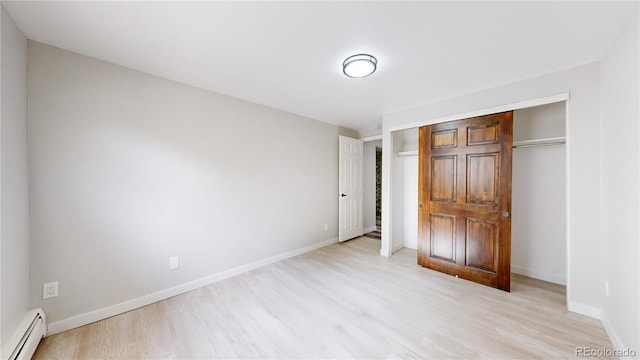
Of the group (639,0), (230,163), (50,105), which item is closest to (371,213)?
(230,163)

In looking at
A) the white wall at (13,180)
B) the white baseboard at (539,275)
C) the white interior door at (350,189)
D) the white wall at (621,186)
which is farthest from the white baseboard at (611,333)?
the white wall at (13,180)

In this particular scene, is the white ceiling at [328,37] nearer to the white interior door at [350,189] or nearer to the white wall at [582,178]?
the white wall at [582,178]

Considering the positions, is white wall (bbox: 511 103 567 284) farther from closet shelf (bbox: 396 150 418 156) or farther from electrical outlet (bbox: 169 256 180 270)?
electrical outlet (bbox: 169 256 180 270)

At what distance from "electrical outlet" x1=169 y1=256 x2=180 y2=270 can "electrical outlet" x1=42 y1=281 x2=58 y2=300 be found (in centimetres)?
82

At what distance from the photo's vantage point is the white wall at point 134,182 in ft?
6.15

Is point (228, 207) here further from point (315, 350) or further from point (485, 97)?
point (485, 97)

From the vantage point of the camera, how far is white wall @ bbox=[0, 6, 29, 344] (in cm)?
146

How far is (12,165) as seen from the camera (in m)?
1.56

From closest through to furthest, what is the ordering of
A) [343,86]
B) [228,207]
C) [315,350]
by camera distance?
[315,350], [343,86], [228,207]

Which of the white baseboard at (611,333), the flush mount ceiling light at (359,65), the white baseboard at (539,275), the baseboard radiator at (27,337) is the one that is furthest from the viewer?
the white baseboard at (539,275)

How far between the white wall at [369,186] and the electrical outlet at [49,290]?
455cm

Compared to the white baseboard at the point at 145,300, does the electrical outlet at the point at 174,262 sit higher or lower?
higher

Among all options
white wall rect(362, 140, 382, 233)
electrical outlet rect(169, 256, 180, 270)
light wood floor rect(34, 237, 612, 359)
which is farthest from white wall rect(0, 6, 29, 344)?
white wall rect(362, 140, 382, 233)

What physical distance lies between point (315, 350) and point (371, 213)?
12.9 ft
